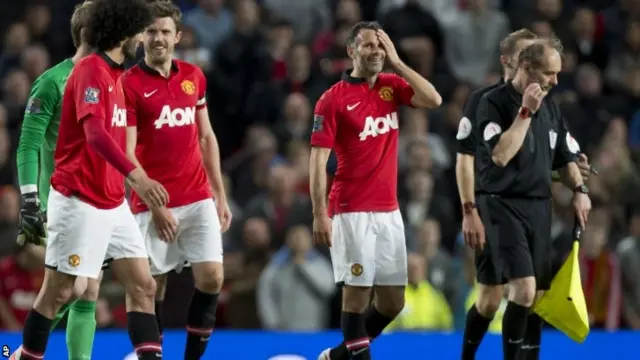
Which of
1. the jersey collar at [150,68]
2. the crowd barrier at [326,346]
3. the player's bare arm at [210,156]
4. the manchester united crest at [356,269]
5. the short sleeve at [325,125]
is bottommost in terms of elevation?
the crowd barrier at [326,346]

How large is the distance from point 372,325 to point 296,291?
320cm

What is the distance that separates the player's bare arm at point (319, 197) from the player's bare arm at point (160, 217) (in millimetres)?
786

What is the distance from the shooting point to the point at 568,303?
8.59 meters

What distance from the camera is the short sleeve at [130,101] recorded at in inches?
326

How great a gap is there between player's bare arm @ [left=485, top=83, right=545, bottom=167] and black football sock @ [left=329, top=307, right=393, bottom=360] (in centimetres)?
117

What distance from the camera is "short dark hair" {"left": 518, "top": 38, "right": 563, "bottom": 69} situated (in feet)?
27.5

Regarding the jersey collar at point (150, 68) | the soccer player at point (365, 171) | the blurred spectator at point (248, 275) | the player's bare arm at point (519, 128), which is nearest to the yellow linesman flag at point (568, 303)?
the player's bare arm at point (519, 128)

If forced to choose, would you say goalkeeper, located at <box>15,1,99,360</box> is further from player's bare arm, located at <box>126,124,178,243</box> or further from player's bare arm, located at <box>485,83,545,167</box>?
player's bare arm, located at <box>485,83,545,167</box>

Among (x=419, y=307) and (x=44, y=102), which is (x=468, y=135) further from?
(x=419, y=307)

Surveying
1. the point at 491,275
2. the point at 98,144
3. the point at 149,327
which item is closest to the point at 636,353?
the point at 491,275

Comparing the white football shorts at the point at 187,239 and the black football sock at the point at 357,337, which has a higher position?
the white football shorts at the point at 187,239

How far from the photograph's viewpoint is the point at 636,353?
10164 mm

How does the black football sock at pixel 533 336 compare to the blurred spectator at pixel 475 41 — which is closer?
the black football sock at pixel 533 336

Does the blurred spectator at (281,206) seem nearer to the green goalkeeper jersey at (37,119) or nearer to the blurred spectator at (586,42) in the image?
the blurred spectator at (586,42)
